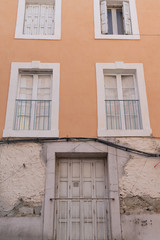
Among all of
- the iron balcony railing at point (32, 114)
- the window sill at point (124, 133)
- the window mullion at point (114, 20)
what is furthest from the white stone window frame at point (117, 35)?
the window sill at point (124, 133)

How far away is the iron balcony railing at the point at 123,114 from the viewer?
691cm

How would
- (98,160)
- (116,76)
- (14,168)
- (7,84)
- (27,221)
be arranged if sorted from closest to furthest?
(27,221)
(14,168)
(98,160)
(7,84)
(116,76)

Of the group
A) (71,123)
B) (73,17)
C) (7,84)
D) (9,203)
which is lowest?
(9,203)

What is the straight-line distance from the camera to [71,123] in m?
6.68

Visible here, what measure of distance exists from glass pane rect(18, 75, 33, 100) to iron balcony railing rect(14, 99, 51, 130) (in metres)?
0.23

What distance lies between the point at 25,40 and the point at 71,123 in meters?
3.05

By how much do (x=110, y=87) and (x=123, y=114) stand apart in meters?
0.95

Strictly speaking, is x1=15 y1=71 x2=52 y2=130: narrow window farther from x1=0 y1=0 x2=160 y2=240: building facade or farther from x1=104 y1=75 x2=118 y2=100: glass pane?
x1=104 y1=75 x2=118 y2=100: glass pane

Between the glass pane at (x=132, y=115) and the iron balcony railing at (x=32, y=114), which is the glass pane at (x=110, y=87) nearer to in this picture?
the glass pane at (x=132, y=115)

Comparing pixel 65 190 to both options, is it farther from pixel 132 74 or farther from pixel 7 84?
pixel 132 74

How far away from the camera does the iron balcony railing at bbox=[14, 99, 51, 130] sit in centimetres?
683

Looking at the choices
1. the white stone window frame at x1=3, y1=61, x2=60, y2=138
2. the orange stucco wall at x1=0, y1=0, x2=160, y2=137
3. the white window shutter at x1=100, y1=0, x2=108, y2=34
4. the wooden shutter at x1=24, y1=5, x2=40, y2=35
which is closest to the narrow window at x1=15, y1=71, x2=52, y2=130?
the white stone window frame at x1=3, y1=61, x2=60, y2=138


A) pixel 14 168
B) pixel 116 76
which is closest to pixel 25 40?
pixel 116 76

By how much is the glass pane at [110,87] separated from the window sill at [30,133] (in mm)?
1892
